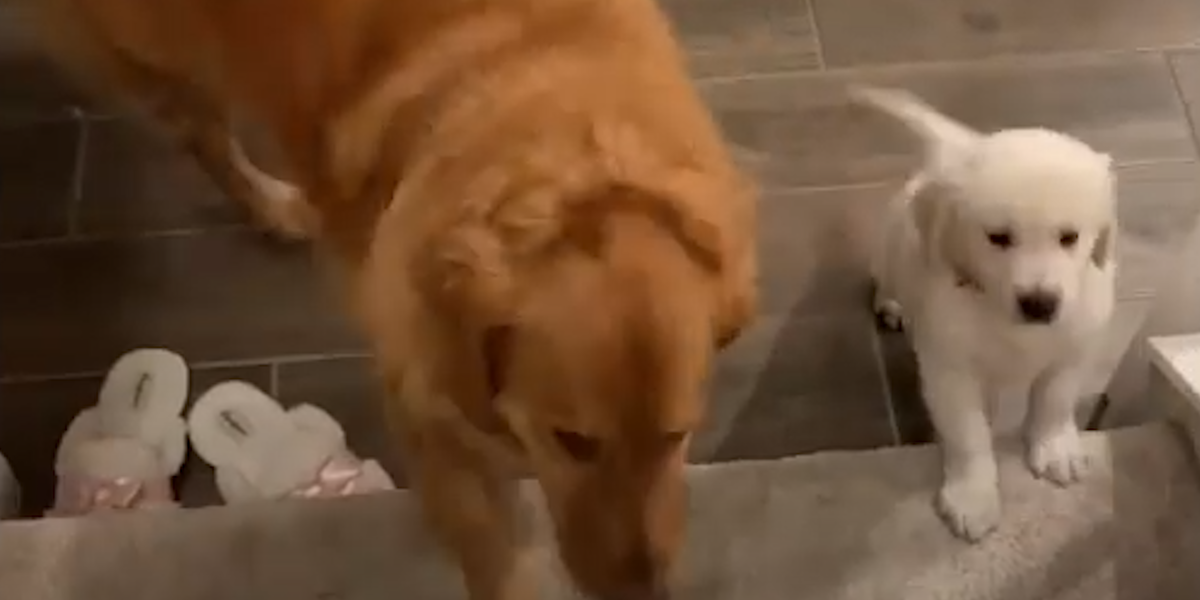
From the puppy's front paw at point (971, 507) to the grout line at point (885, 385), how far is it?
0.67ft

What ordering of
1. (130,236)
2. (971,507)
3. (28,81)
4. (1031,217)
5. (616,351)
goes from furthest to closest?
(28,81), (130,236), (971,507), (1031,217), (616,351)

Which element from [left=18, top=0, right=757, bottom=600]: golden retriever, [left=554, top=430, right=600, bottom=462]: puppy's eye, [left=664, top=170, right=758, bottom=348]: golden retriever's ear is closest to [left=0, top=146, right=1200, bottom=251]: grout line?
[left=18, top=0, right=757, bottom=600]: golden retriever

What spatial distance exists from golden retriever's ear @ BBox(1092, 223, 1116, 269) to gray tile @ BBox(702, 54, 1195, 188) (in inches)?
18.5

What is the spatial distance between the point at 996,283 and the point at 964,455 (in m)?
0.19

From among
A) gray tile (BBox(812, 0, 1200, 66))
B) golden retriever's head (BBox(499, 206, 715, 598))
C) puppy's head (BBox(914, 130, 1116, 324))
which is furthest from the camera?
gray tile (BBox(812, 0, 1200, 66))

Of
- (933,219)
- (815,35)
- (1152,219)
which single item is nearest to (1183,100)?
(1152,219)

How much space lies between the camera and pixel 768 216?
1.77 meters

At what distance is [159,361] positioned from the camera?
1656mm

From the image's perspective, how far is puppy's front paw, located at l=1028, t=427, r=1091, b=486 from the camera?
4.69 ft

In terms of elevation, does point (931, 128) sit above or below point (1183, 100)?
above

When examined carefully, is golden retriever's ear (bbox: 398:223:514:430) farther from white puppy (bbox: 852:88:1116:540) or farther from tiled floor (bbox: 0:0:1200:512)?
tiled floor (bbox: 0:0:1200:512)

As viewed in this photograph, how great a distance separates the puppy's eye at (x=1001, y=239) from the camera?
129 cm

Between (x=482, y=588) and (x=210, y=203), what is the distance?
671mm

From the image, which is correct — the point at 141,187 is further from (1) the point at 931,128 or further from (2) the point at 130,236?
(1) the point at 931,128
